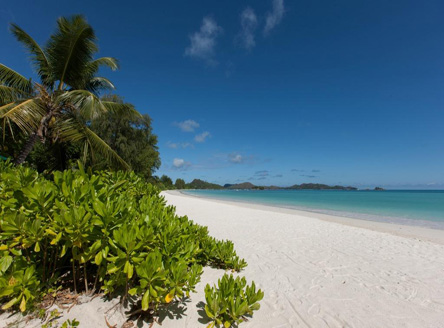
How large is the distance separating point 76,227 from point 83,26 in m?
9.50

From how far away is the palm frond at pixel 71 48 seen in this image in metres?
7.80

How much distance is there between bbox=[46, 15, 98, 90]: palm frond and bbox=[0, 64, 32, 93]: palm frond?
1161 mm

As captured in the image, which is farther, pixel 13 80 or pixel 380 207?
pixel 380 207

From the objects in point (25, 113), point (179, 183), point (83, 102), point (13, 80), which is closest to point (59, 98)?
point (83, 102)

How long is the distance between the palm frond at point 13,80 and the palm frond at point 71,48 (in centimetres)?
116

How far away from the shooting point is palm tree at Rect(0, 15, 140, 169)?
297 inches

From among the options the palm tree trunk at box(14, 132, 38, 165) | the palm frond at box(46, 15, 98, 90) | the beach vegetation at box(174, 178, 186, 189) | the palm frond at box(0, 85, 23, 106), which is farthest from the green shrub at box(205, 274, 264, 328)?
the beach vegetation at box(174, 178, 186, 189)

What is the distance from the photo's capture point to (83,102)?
8.32m

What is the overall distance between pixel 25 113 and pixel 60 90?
7.76ft

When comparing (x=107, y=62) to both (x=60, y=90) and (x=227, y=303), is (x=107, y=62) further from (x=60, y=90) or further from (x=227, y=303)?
(x=227, y=303)

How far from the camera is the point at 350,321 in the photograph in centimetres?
239

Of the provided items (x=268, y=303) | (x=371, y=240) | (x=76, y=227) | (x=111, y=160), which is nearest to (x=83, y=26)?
(x=111, y=160)

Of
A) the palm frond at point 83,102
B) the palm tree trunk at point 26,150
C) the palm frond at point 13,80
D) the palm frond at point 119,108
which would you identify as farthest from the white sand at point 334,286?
the palm frond at point 13,80

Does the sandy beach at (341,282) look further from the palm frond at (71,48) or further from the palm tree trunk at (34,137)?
the palm frond at (71,48)
